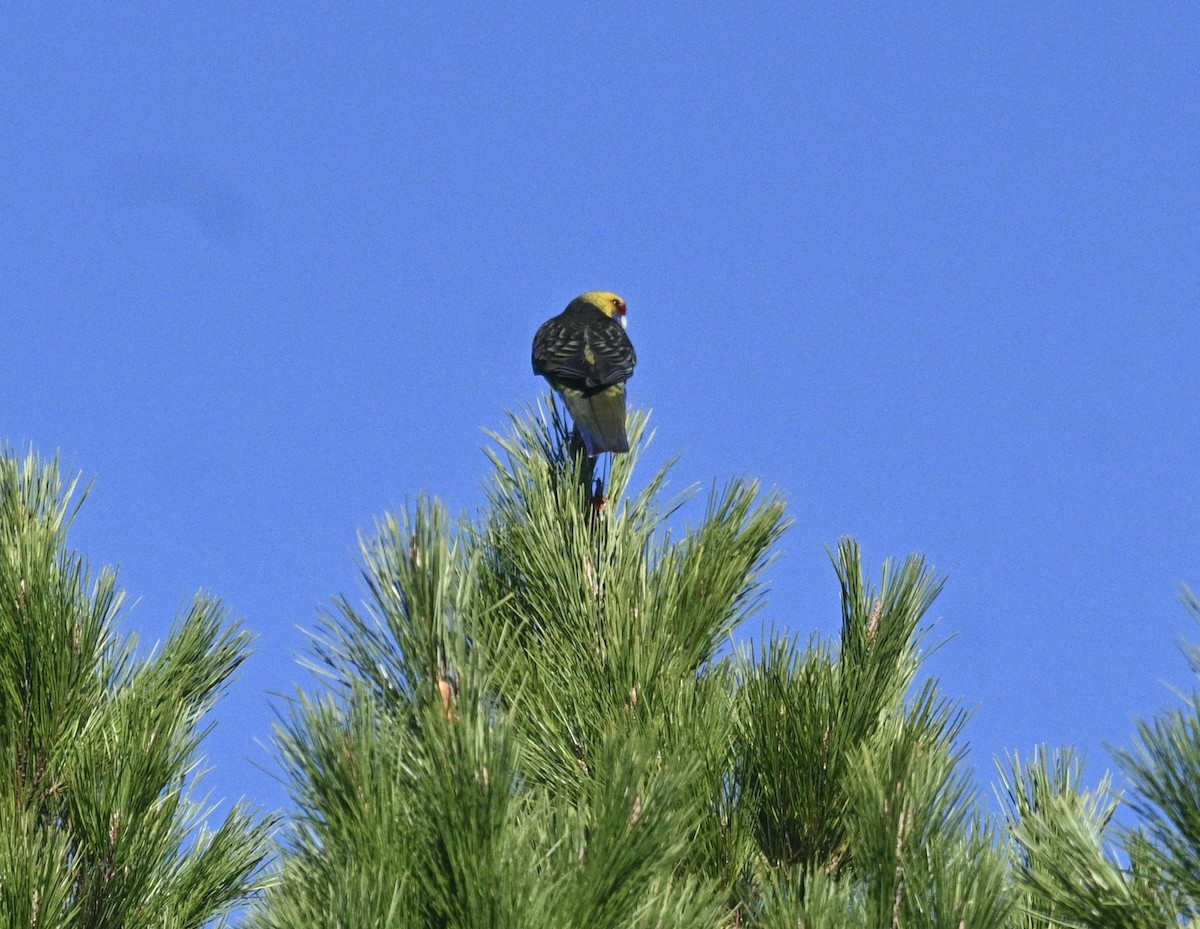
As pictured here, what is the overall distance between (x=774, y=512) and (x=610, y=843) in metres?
1.53

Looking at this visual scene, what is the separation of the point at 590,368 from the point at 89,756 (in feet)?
6.81

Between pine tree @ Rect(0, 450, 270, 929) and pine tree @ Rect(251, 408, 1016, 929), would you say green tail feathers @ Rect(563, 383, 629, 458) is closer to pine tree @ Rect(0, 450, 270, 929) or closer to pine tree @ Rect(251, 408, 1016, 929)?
pine tree @ Rect(251, 408, 1016, 929)

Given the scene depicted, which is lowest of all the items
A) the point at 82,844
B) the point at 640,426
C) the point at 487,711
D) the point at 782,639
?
the point at 82,844

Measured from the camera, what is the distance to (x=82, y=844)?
3260mm

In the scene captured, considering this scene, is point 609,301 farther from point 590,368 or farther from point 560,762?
point 560,762

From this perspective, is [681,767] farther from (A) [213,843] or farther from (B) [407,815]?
(A) [213,843]

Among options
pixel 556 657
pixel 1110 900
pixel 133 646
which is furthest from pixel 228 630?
pixel 1110 900

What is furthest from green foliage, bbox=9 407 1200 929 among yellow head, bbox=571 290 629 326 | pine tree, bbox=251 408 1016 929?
yellow head, bbox=571 290 629 326

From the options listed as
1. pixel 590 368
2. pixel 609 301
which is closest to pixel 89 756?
pixel 590 368

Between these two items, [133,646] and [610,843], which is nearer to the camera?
[610,843]

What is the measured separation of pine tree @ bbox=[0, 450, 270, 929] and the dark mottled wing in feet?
4.95

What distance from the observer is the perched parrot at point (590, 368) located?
4254 mm

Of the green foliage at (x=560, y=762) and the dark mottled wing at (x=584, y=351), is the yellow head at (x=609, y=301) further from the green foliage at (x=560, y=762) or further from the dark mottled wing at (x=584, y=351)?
the green foliage at (x=560, y=762)

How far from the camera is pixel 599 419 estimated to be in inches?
170
